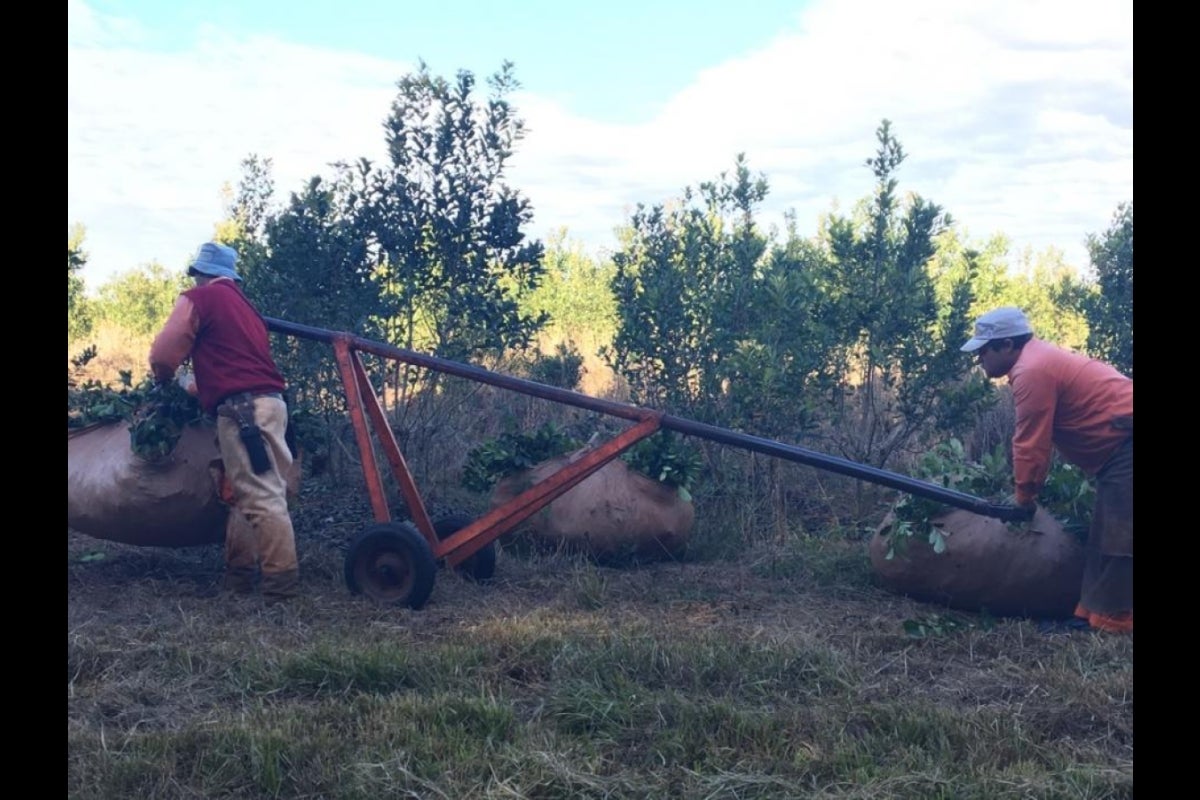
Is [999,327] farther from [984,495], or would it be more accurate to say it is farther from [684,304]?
[684,304]

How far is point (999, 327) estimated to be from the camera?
603cm

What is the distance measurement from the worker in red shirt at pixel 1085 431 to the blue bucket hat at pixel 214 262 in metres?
4.14

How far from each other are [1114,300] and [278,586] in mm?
7630

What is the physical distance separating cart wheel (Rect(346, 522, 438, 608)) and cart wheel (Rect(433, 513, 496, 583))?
1.92ft

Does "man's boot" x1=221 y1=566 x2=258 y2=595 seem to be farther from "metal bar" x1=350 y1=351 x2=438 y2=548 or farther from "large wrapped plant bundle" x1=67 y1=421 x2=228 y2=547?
"metal bar" x1=350 y1=351 x2=438 y2=548

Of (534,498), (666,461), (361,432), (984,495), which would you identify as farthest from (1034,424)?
(361,432)

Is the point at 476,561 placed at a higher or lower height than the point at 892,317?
lower

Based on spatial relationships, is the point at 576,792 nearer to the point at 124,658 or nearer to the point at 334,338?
the point at 124,658

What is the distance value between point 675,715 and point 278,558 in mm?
2894

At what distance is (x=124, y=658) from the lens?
538 cm

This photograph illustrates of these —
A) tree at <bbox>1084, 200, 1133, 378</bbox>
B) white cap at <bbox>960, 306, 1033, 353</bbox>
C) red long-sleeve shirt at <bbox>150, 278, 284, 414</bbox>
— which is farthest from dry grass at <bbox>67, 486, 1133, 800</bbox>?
tree at <bbox>1084, 200, 1133, 378</bbox>

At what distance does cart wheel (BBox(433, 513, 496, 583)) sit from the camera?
7.10m
